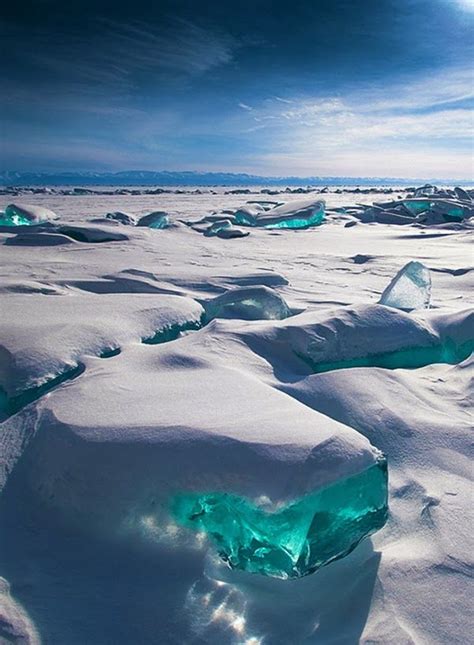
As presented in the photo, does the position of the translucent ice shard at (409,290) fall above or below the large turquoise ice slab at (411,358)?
above

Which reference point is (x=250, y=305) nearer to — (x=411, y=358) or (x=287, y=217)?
(x=411, y=358)

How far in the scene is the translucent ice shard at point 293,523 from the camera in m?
0.89

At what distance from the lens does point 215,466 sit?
94cm

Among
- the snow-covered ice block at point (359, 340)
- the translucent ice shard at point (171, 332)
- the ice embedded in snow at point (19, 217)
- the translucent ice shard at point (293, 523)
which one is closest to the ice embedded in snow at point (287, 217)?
the ice embedded in snow at point (19, 217)

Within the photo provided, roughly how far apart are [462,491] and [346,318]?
0.84 meters

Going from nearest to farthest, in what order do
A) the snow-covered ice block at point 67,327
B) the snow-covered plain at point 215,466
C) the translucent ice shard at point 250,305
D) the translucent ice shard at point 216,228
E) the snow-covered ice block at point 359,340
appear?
1. the snow-covered plain at point 215,466
2. the snow-covered ice block at point 67,327
3. the snow-covered ice block at point 359,340
4. the translucent ice shard at point 250,305
5. the translucent ice shard at point 216,228

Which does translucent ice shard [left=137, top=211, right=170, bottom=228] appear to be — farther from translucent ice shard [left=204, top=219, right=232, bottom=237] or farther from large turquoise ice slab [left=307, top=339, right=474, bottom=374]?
large turquoise ice slab [left=307, top=339, right=474, bottom=374]

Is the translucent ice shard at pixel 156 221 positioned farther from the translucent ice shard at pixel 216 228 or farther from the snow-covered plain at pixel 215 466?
the snow-covered plain at pixel 215 466

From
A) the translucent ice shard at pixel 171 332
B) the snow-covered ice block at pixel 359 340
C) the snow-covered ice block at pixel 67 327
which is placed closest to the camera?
the snow-covered ice block at pixel 67 327

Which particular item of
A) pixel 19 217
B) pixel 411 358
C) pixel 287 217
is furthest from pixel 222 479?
pixel 287 217

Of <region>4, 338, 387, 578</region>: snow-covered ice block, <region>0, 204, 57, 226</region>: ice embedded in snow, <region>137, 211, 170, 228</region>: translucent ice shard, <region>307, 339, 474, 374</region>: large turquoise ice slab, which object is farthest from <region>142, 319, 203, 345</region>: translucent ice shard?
<region>0, 204, 57, 226</region>: ice embedded in snow

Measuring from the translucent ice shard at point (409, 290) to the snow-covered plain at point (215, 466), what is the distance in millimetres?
423

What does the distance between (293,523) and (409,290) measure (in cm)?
175

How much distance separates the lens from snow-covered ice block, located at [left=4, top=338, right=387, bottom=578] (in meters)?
0.90
